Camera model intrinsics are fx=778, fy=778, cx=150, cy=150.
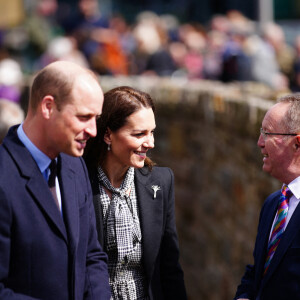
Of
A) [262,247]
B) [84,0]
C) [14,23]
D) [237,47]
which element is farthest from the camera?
[14,23]

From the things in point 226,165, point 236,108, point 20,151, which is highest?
point 20,151

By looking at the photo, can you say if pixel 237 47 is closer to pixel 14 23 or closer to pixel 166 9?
pixel 14 23

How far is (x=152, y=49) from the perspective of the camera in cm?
1165

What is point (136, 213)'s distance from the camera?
386 cm

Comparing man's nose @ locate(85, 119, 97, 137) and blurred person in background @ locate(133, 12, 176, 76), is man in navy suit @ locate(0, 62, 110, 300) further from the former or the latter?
blurred person in background @ locate(133, 12, 176, 76)

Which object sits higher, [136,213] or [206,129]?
[136,213]

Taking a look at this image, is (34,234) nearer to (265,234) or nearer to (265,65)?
(265,234)

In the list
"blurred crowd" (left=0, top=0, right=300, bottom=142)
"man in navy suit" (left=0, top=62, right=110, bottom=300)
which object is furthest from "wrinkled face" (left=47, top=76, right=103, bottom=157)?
"blurred crowd" (left=0, top=0, right=300, bottom=142)

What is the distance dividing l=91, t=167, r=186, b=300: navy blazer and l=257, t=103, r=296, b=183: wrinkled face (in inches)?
24.5

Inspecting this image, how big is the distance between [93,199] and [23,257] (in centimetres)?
85

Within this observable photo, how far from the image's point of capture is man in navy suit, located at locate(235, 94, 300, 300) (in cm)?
337

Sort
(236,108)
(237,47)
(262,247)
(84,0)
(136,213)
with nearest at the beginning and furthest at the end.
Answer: (262,247)
(136,213)
(236,108)
(237,47)
(84,0)

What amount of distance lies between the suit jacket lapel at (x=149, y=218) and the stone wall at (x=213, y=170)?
2133 millimetres

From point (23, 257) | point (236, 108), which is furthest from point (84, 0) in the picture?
point (23, 257)
